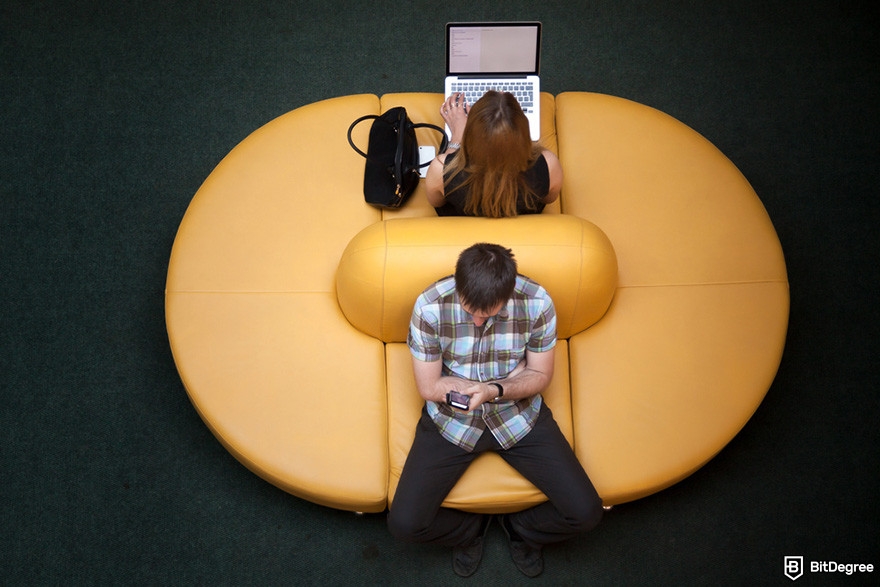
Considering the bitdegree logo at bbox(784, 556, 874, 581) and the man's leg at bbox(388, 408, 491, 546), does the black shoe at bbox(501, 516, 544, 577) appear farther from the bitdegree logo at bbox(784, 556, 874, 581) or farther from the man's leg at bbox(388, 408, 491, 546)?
the bitdegree logo at bbox(784, 556, 874, 581)

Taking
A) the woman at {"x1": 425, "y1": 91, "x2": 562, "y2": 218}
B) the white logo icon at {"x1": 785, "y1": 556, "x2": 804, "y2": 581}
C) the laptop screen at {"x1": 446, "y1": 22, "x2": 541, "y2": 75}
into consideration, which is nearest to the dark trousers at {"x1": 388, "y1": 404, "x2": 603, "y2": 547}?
the woman at {"x1": 425, "y1": 91, "x2": 562, "y2": 218}

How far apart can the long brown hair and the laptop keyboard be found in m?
0.45

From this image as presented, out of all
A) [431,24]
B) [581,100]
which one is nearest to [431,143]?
[581,100]

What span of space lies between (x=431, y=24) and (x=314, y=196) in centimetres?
157

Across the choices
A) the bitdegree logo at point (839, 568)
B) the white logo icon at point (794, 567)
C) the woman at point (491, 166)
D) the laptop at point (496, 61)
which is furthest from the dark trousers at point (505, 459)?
the laptop at point (496, 61)

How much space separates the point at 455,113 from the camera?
3014 mm

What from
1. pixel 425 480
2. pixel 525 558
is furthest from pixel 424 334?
pixel 525 558

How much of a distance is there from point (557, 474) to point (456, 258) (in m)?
0.80

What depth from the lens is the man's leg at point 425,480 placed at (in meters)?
2.64

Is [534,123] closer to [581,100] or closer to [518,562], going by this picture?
[581,100]

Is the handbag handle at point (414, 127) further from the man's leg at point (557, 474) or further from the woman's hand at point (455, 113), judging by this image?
the man's leg at point (557, 474)

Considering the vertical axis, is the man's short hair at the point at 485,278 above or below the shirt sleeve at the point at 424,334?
above

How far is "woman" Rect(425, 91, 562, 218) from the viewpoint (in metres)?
2.56

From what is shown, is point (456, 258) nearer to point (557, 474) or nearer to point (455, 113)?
point (455, 113)
